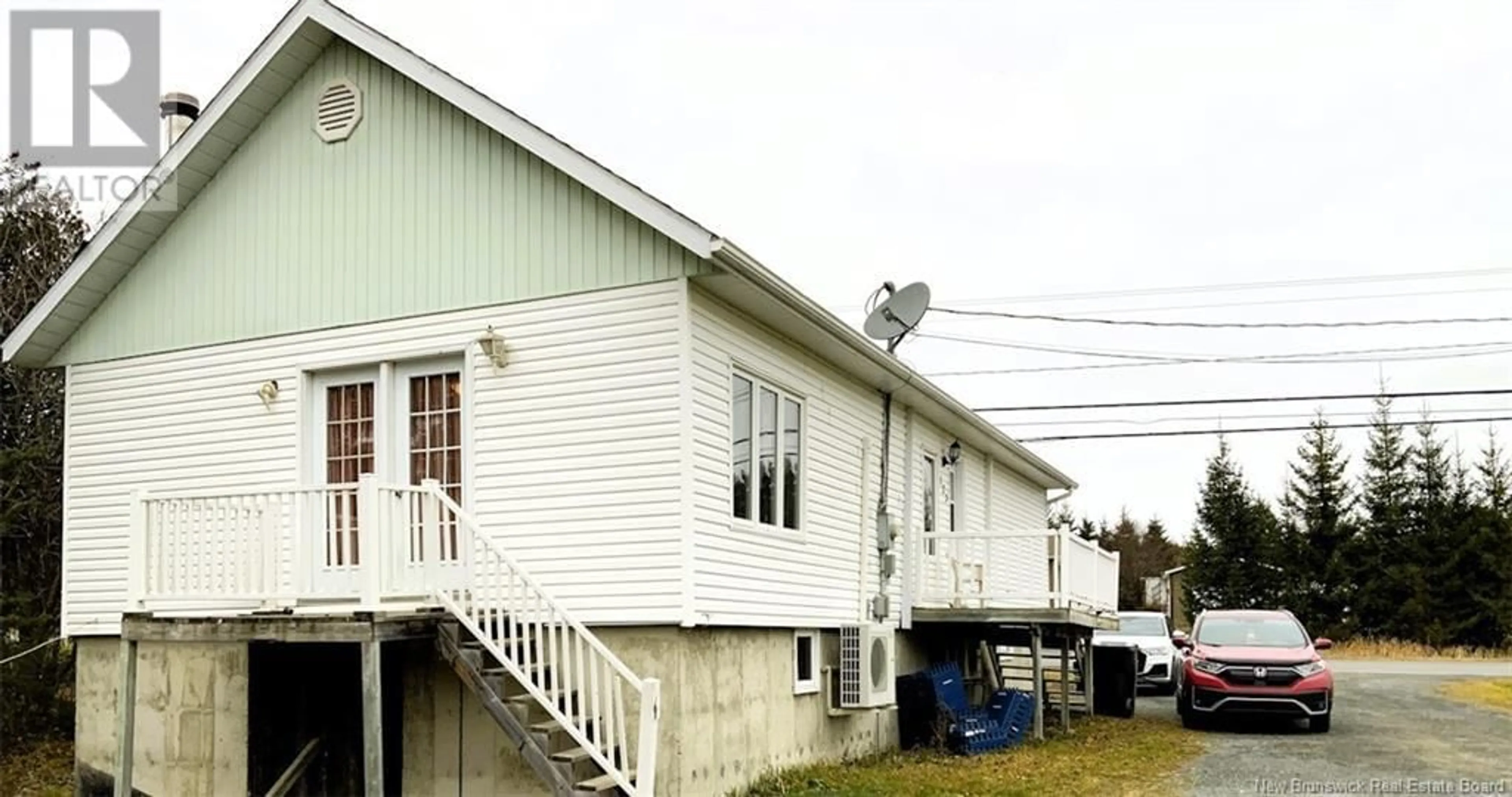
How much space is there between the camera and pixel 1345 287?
1207 inches

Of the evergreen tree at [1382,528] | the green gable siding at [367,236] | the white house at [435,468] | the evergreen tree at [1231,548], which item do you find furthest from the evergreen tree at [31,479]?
the evergreen tree at [1382,528]

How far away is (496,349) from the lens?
37.0ft

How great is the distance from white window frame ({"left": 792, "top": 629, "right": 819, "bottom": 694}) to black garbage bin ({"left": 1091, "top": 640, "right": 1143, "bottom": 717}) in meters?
7.97

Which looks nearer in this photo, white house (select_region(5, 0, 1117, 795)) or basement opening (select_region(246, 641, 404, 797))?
white house (select_region(5, 0, 1117, 795))

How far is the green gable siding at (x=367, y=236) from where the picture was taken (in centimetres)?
1116

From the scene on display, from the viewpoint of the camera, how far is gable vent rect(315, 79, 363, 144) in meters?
12.2

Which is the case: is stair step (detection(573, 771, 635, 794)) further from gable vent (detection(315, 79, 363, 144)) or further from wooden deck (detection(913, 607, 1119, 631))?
wooden deck (detection(913, 607, 1119, 631))

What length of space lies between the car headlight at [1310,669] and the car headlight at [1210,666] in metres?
0.86

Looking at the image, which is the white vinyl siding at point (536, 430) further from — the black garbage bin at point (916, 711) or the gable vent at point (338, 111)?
the black garbage bin at point (916, 711)

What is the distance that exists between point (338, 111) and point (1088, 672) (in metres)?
12.8

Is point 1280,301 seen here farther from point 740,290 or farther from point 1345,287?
point 740,290

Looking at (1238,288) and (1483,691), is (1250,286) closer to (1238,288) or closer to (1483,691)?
(1238,288)

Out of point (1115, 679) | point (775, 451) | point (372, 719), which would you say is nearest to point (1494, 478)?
point (1115, 679)

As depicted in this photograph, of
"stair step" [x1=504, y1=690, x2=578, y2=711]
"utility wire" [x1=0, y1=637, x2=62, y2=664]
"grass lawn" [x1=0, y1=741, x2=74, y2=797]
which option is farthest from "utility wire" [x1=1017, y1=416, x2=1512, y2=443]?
"stair step" [x1=504, y1=690, x2=578, y2=711]
